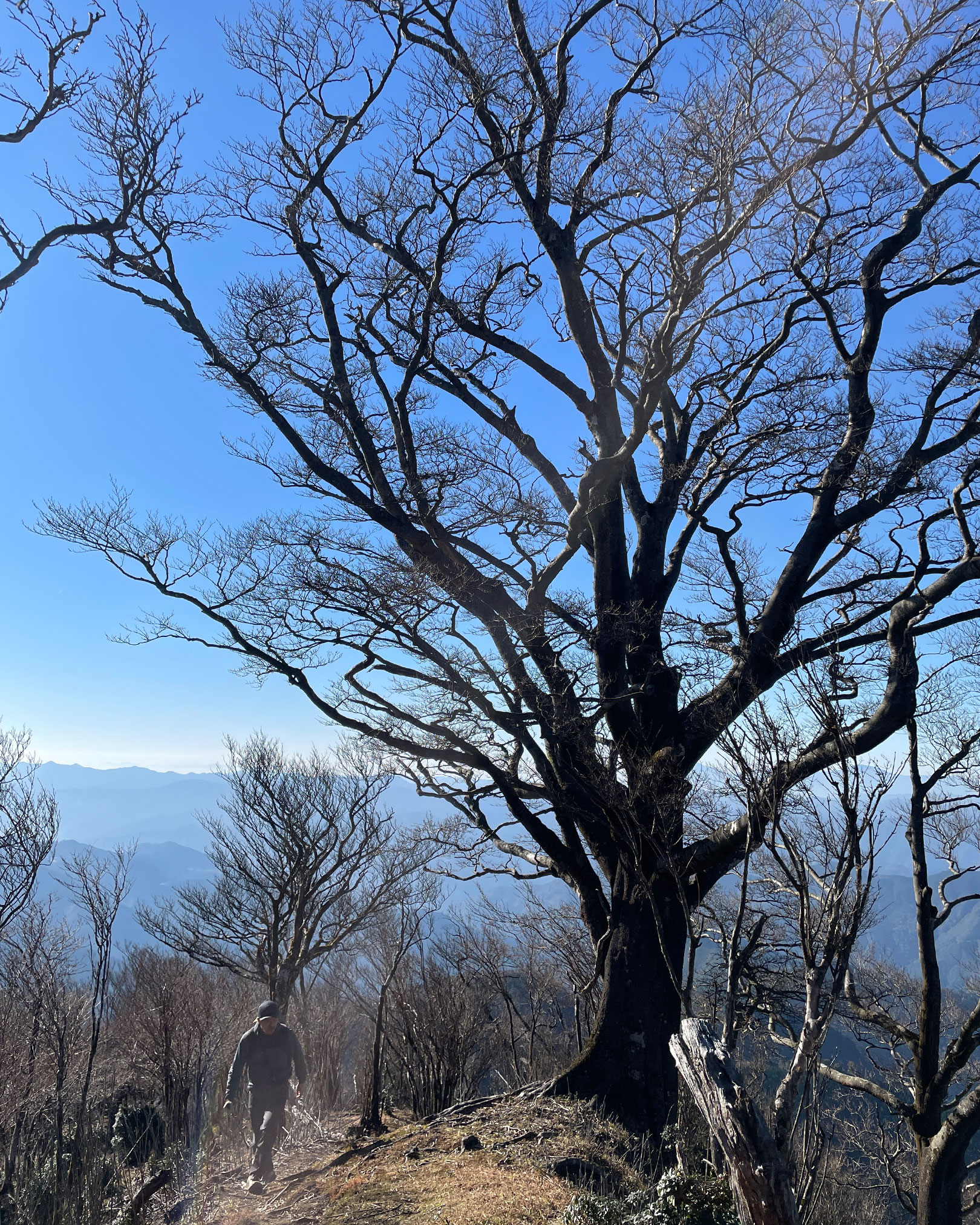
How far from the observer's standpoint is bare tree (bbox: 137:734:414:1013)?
55.5ft

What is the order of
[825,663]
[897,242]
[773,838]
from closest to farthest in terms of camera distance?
[773,838], [825,663], [897,242]

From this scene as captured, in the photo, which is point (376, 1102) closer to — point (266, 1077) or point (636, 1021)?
point (266, 1077)

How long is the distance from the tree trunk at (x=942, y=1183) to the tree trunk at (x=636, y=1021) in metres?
4.04

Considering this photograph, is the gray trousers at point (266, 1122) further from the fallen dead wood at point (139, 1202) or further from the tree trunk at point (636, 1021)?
the tree trunk at point (636, 1021)

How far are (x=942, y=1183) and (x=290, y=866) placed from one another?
1233 centimetres

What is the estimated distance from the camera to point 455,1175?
5996 mm

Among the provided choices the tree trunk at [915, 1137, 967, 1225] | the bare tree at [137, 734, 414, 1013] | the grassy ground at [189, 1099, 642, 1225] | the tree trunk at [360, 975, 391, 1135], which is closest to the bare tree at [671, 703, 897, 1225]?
→ the grassy ground at [189, 1099, 642, 1225]

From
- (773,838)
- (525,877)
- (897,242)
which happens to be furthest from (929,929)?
(897,242)

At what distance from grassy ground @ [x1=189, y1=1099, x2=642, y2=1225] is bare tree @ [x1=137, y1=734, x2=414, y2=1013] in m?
8.55

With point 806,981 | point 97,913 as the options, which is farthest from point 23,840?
point 806,981

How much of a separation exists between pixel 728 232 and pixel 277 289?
5012 millimetres

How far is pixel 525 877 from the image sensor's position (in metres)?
10.8

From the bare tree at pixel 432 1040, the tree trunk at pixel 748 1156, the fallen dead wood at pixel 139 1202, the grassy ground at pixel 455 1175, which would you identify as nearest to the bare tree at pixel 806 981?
the tree trunk at pixel 748 1156

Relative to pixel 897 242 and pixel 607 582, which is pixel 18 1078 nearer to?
pixel 607 582
